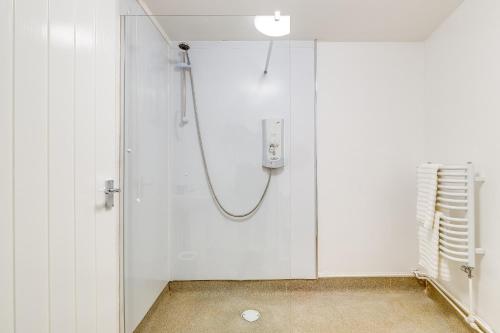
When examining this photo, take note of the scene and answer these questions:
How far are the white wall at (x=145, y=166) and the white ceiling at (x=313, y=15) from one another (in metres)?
0.21

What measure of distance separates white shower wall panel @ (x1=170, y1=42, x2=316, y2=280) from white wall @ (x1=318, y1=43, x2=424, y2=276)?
18.0 inches

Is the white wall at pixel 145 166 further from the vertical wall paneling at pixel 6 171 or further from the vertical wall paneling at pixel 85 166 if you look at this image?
the vertical wall paneling at pixel 6 171

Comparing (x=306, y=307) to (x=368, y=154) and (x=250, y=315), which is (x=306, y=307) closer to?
(x=250, y=315)

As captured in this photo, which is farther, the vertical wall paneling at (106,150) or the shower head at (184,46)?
the shower head at (184,46)

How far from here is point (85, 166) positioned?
1071 mm

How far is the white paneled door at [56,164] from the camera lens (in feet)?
2.36

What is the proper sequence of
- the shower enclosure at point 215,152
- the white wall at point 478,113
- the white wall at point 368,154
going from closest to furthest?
1. the white wall at point 478,113
2. the shower enclosure at point 215,152
3. the white wall at point 368,154

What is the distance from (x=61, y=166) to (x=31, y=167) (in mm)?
135

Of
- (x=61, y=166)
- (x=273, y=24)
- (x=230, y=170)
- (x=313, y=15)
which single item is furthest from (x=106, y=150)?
(x=313, y=15)

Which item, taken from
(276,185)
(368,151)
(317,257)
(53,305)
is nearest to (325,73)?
(368,151)

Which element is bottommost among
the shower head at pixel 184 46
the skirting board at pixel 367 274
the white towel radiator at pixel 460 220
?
the skirting board at pixel 367 274

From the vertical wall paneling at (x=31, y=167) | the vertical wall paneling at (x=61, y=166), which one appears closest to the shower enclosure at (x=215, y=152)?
the vertical wall paneling at (x=61, y=166)

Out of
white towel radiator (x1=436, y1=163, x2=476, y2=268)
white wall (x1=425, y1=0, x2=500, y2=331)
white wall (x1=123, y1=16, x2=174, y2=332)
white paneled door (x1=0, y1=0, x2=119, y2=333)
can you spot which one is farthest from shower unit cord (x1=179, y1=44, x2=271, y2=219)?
white wall (x1=425, y1=0, x2=500, y2=331)

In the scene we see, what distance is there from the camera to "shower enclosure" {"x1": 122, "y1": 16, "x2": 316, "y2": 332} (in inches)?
71.9
